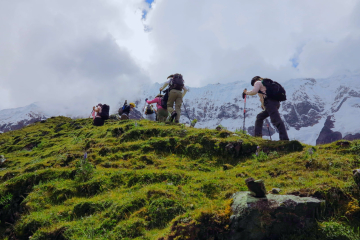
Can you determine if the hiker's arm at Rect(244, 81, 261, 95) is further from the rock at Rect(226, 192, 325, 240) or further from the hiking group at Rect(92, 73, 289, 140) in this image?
the rock at Rect(226, 192, 325, 240)

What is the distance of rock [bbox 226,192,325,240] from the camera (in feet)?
11.3

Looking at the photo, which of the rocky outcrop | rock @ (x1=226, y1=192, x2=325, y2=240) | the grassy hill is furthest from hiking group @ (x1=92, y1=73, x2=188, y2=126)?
the rocky outcrop

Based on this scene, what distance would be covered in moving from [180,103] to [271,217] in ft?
35.0

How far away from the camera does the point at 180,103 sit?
542 inches

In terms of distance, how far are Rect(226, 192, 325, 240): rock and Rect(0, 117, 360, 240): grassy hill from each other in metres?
0.15

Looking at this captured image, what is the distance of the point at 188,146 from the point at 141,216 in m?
4.20

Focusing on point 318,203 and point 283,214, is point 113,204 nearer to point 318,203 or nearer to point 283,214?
point 283,214

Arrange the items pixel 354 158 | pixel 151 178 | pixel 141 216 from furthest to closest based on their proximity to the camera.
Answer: pixel 151 178 → pixel 354 158 → pixel 141 216

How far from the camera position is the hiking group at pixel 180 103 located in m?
8.71

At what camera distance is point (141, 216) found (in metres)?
4.45

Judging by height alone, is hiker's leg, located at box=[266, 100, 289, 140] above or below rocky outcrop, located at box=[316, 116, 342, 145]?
below

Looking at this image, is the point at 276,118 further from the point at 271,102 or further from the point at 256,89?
the point at 256,89

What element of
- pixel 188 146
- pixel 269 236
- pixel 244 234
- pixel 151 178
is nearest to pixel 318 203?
pixel 269 236

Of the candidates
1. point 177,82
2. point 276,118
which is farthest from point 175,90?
point 276,118
